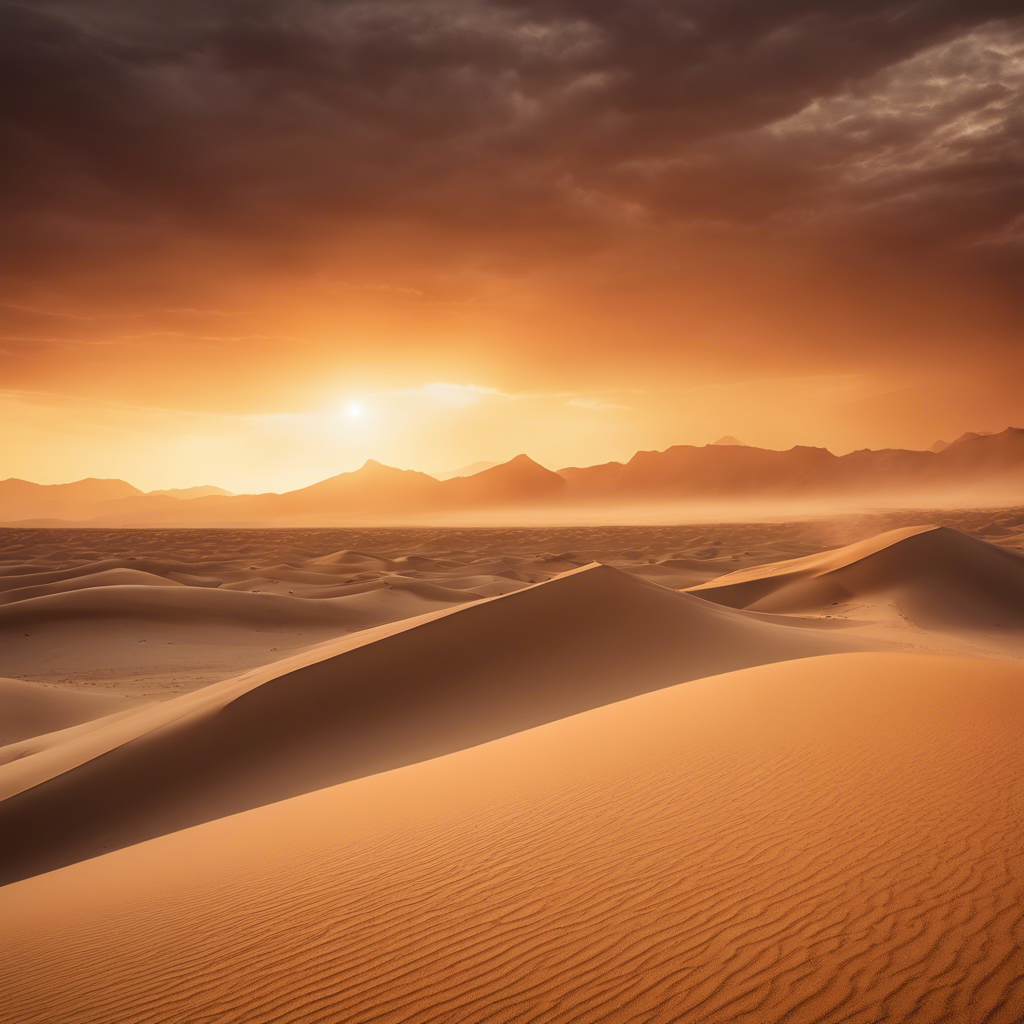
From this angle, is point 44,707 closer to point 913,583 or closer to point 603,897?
point 603,897

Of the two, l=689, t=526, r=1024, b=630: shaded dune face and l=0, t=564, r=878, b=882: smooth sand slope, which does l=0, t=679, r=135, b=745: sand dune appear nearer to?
l=0, t=564, r=878, b=882: smooth sand slope

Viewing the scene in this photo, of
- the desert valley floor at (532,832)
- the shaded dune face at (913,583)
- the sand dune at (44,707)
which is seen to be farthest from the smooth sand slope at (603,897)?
the shaded dune face at (913,583)

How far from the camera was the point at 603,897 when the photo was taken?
342cm

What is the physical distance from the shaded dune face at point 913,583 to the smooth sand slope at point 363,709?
8.52 meters

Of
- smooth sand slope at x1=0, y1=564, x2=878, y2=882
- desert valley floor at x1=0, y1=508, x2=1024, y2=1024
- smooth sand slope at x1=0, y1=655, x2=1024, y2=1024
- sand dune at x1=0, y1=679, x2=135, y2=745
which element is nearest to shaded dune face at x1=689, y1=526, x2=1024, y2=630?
desert valley floor at x1=0, y1=508, x2=1024, y2=1024

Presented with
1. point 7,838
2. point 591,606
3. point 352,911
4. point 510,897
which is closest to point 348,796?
point 352,911

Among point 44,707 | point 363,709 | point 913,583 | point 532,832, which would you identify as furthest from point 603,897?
point 913,583

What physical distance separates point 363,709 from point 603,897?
23.9ft

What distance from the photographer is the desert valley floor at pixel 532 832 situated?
2.81 meters

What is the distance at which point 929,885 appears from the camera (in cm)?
314

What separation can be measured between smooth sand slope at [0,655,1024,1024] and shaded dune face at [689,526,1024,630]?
54.9 ft

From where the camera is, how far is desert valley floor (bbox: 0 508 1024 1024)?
281 cm

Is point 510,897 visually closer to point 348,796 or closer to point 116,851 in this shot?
point 348,796

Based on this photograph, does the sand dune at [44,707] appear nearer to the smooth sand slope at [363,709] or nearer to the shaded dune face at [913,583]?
the smooth sand slope at [363,709]
